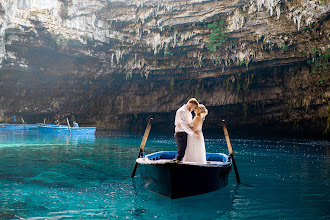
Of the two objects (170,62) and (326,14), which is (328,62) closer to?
(326,14)

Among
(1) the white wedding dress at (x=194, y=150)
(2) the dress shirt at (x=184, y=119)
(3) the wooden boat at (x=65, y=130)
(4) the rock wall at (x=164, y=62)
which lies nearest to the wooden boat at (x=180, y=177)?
(1) the white wedding dress at (x=194, y=150)

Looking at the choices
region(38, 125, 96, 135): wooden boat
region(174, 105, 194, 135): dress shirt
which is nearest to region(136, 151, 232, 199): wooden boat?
region(174, 105, 194, 135): dress shirt

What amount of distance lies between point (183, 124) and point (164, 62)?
30.7m

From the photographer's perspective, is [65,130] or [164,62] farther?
[164,62]

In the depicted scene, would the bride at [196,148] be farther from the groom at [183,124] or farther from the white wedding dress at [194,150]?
the groom at [183,124]

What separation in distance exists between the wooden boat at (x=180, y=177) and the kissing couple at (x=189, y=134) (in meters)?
0.45

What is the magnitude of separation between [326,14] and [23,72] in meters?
36.5

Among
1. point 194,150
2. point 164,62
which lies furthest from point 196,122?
point 164,62

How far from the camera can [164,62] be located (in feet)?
123

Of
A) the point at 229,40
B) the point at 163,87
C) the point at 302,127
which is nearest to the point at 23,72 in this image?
the point at 163,87

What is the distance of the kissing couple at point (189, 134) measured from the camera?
7.69 meters

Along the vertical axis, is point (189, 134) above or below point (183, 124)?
below

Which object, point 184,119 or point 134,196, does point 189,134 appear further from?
point 134,196

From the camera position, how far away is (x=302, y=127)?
32906mm
